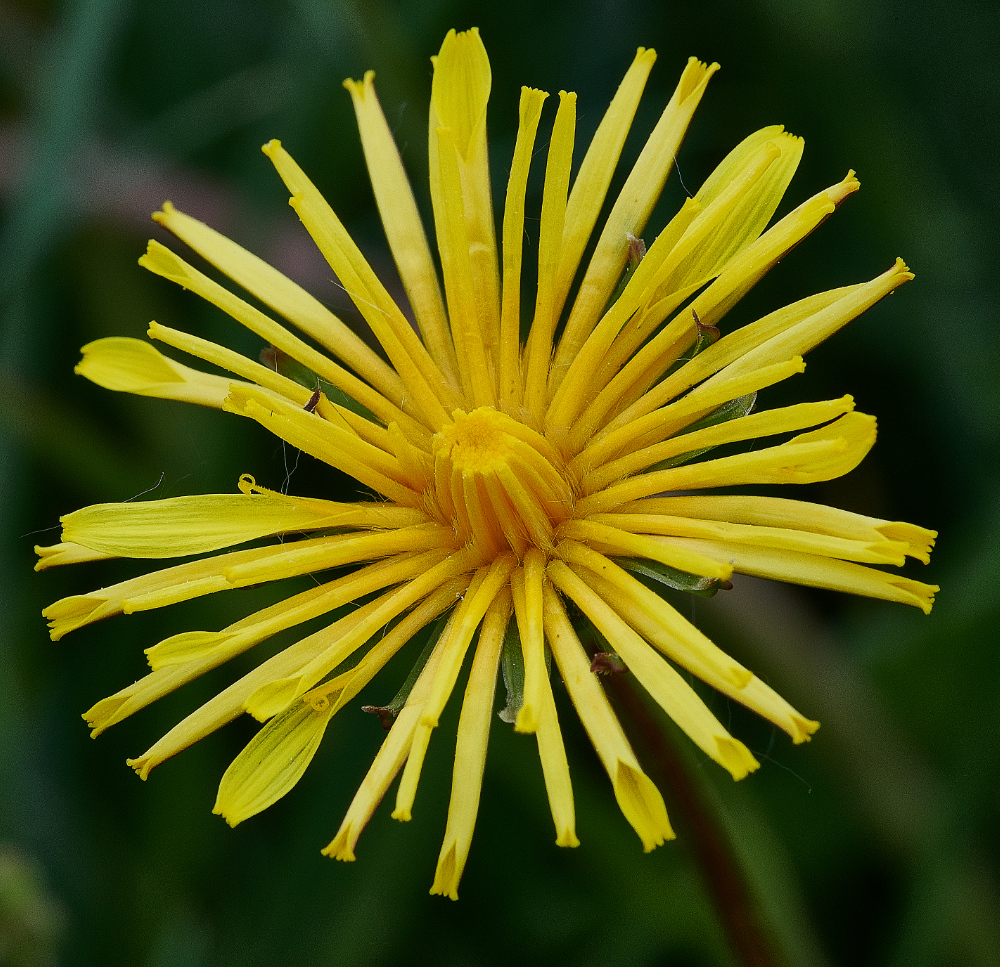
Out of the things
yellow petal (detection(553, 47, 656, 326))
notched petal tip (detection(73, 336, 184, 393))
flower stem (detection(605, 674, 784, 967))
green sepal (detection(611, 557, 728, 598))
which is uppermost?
notched petal tip (detection(73, 336, 184, 393))

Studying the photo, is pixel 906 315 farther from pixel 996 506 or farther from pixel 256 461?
pixel 256 461

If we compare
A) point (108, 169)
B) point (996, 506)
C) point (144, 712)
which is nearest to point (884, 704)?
point (996, 506)

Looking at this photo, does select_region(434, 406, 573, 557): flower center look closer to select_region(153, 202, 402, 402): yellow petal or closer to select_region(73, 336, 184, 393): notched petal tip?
select_region(153, 202, 402, 402): yellow petal

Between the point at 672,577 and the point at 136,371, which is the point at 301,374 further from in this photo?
the point at 672,577

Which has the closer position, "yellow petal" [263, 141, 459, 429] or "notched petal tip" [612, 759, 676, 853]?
"notched petal tip" [612, 759, 676, 853]

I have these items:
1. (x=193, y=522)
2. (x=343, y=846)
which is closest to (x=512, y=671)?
(x=343, y=846)

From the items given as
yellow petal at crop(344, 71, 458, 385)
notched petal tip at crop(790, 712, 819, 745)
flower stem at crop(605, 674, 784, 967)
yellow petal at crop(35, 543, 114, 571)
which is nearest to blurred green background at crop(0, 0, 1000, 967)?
flower stem at crop(605, 674, 784, 967)
